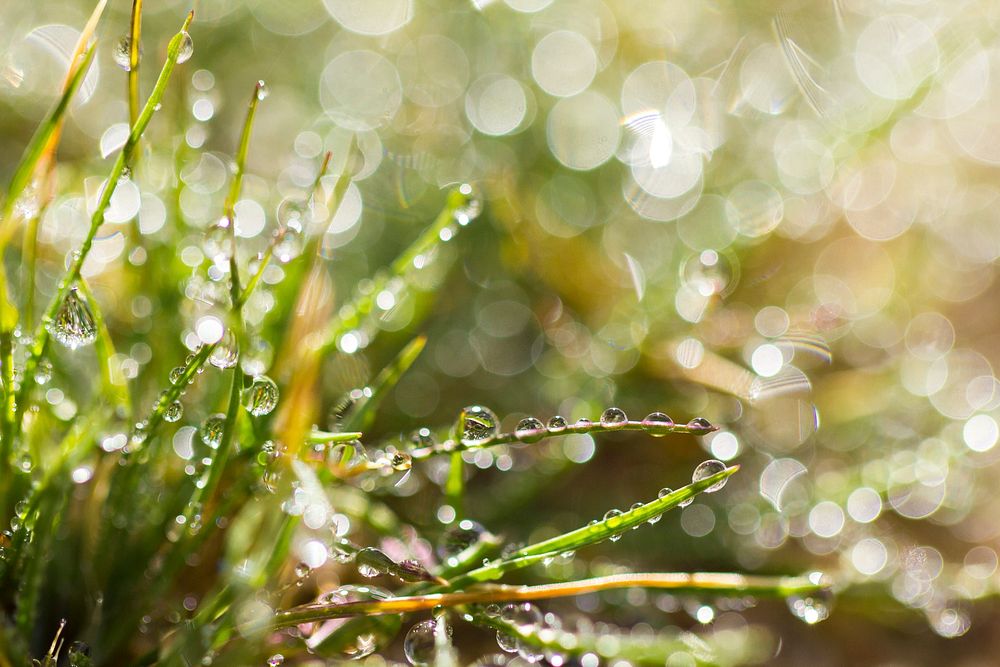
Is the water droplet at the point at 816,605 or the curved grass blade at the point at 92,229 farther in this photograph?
the water droplet at the point at 816,605

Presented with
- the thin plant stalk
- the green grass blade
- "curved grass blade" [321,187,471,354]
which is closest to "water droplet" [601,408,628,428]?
the thin plant stalk

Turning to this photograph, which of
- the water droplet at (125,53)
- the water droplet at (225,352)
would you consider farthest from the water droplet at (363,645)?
the water droplet at (125,53)

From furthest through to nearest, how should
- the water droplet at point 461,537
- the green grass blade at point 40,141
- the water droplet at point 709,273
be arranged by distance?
1. the water droplet at point 709,273
2. the water droplet at point 461,537
3. the green grass blade at point 40,141

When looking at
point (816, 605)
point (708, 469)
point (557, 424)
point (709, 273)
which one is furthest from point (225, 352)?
point (709, 273)

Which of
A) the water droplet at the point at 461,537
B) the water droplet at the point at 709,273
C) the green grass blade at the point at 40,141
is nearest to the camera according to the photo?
the green grass blade at the point at 40,141

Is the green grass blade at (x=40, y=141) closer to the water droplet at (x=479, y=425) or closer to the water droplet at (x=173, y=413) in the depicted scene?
the water droplet at (x=173, y=413)

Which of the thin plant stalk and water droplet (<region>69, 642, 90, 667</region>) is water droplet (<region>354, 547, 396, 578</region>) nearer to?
the thin plant stalk

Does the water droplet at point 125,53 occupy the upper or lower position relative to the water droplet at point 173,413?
upper

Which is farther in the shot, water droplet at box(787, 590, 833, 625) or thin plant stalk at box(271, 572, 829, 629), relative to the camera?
water droplet at box(787, 590, 833, 625)
